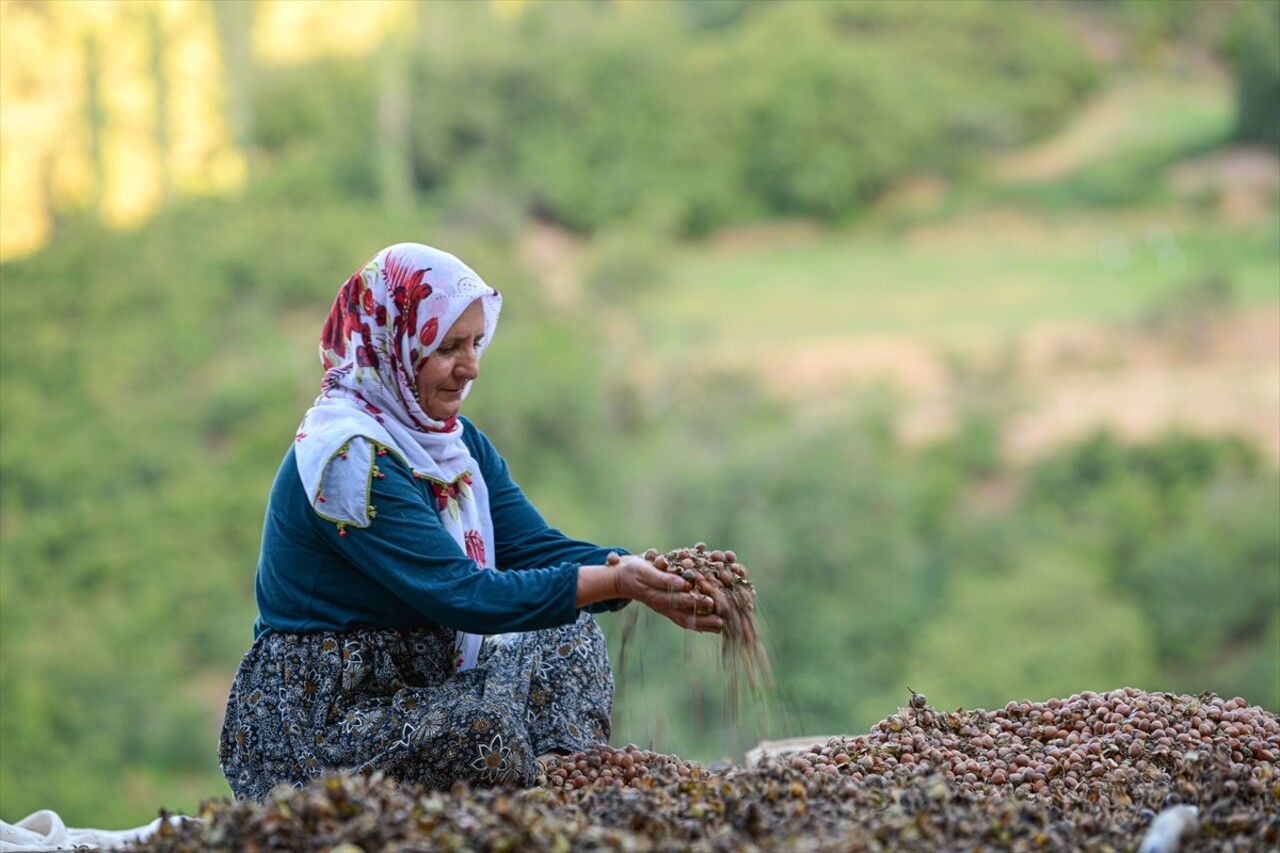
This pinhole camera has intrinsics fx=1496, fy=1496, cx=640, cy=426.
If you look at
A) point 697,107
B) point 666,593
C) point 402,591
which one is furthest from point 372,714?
point 697,107

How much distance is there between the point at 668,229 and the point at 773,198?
4.87ft

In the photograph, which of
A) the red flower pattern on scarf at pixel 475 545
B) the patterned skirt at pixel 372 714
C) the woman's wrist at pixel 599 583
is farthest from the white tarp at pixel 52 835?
the woman's wrist at pixel 599 583

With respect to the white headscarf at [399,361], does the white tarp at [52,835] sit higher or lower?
lower

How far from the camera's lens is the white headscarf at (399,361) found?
8.44 ft

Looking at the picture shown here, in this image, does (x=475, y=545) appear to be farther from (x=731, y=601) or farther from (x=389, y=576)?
(x=731, y=601)

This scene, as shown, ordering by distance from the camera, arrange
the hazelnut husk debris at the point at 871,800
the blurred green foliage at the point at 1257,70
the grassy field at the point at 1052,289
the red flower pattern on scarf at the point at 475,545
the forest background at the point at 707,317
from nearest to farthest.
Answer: the hazelnut husk debris at the point at 871,800
the red flower pattern on scarf at the point at 475,545
the forest background at the point at 707,317
the grassy field at the point at 1052,289
the blurred green foliage at the point at 1257,70

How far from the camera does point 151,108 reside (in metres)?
16.4

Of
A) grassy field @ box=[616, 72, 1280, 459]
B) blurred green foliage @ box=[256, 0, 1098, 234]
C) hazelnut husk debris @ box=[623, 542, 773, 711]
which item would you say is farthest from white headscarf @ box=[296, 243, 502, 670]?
blurred green foliage @ box=[256, 0, 1098, 234]

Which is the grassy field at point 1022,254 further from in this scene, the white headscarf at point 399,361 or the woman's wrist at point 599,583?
the woman's wrist at point 599,583

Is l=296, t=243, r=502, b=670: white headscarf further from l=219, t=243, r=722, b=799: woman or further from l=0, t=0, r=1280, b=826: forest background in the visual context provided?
l=0, t=0, r=1280, b=826: forest background

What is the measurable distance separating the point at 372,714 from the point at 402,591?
0.22m

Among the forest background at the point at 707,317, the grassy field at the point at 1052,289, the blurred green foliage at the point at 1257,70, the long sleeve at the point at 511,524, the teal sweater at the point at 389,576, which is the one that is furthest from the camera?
the blurred green foliage at the point at 1257,70

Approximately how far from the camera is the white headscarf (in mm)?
2572

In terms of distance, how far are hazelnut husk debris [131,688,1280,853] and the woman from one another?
5.7 inches
